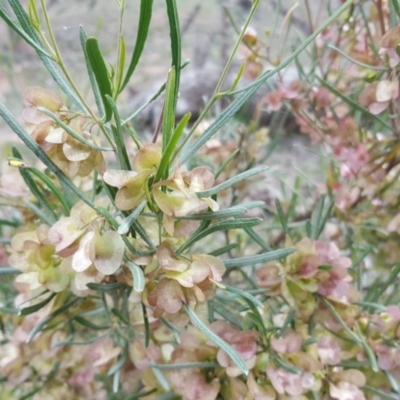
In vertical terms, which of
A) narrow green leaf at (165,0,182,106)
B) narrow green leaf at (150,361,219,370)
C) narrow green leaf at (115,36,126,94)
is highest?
narrow green leaf at (165,0,182,106)

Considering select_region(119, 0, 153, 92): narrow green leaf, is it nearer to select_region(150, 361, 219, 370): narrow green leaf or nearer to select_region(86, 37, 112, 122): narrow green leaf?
select_region(86, 37, 112, 122): narrow green leaf

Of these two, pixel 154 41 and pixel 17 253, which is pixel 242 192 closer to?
pixel 17 253

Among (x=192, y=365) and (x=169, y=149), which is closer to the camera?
(x=169, y=149)

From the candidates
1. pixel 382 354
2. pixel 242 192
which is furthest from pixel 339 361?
pixel 242 192

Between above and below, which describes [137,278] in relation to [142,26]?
below

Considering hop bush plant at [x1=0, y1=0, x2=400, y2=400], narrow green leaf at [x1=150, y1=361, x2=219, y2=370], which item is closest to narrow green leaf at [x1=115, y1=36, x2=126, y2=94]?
hop bush plant at [x1=0, y1=0, x2=400, y2=400]

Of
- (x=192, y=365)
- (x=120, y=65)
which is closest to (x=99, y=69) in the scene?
(x=120, y=65)

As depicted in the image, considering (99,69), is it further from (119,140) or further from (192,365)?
(192,365)
